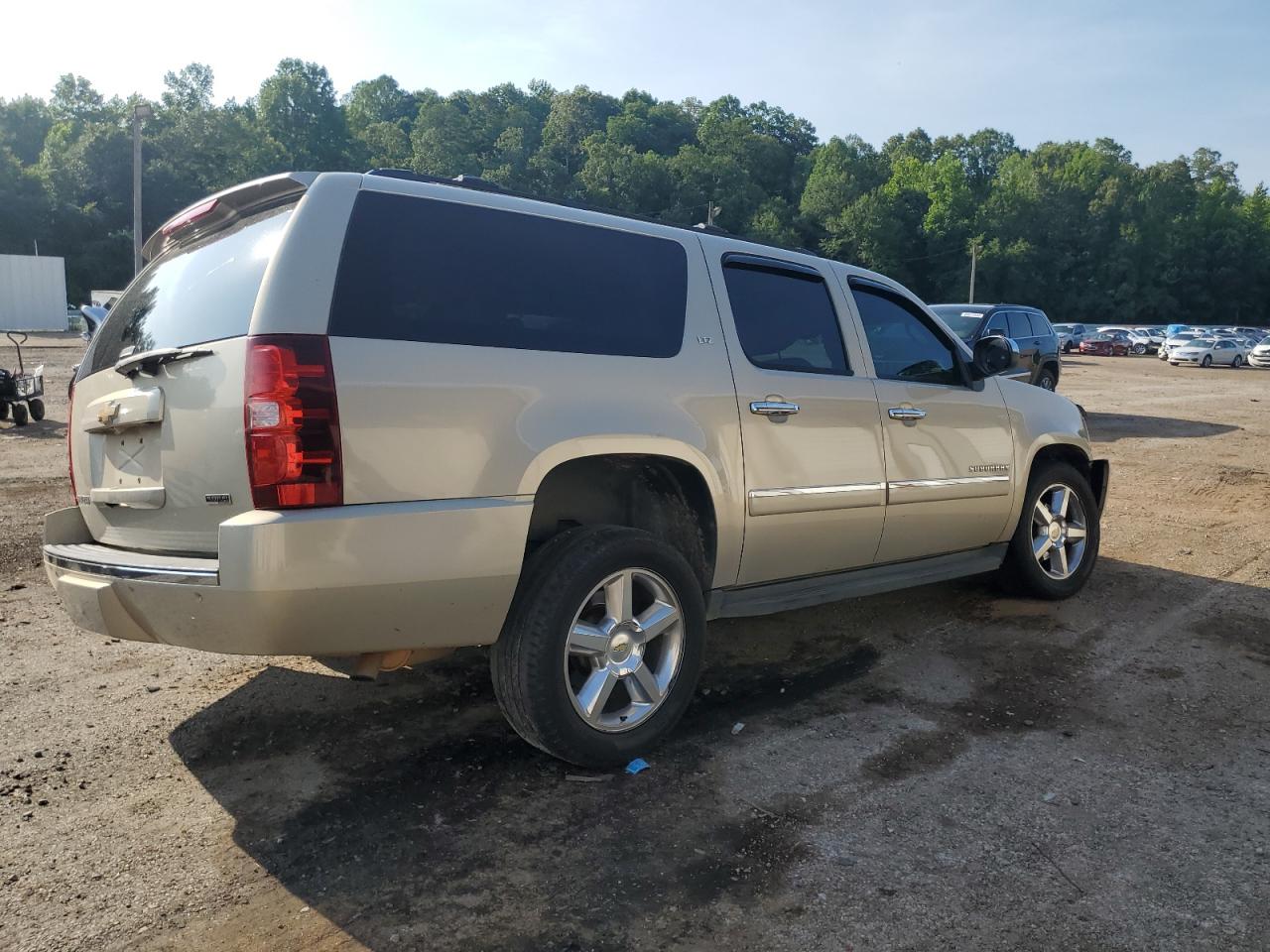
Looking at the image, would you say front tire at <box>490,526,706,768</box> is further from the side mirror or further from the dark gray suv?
the dark gray suv

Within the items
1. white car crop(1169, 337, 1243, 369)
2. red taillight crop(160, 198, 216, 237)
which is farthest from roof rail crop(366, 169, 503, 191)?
white car crop(1169, 337, 1243, 369)

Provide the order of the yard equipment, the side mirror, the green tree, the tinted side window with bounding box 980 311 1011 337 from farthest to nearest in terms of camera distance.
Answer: the green tree → the tinted side window with bounding box 980 311 1011 337 → the yard equipment → the side mirror

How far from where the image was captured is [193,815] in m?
3.04

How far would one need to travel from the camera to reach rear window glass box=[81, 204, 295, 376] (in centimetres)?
296

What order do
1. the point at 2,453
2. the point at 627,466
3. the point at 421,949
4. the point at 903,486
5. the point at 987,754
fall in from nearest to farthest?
the point at 421,949
the point at 987,754
the point at 627,466
the point at 903,486
the point at 2,453

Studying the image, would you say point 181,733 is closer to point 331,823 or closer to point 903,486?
point 331,823

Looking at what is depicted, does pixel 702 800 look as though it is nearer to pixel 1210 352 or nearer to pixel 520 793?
pixel 520 793

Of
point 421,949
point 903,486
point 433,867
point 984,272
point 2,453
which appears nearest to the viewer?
point 421,949

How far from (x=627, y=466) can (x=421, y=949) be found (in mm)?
1883

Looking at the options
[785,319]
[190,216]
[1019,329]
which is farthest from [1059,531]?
[1019,329]

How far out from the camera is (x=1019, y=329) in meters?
14.7

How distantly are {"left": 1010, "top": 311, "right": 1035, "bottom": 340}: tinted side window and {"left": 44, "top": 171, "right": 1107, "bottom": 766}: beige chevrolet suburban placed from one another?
1114cm

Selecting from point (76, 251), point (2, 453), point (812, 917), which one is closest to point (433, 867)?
point (812, 917)

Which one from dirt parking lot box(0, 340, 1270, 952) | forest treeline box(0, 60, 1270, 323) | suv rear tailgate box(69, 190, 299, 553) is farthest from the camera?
forest treeline box(0, 60, 1270, 323)
